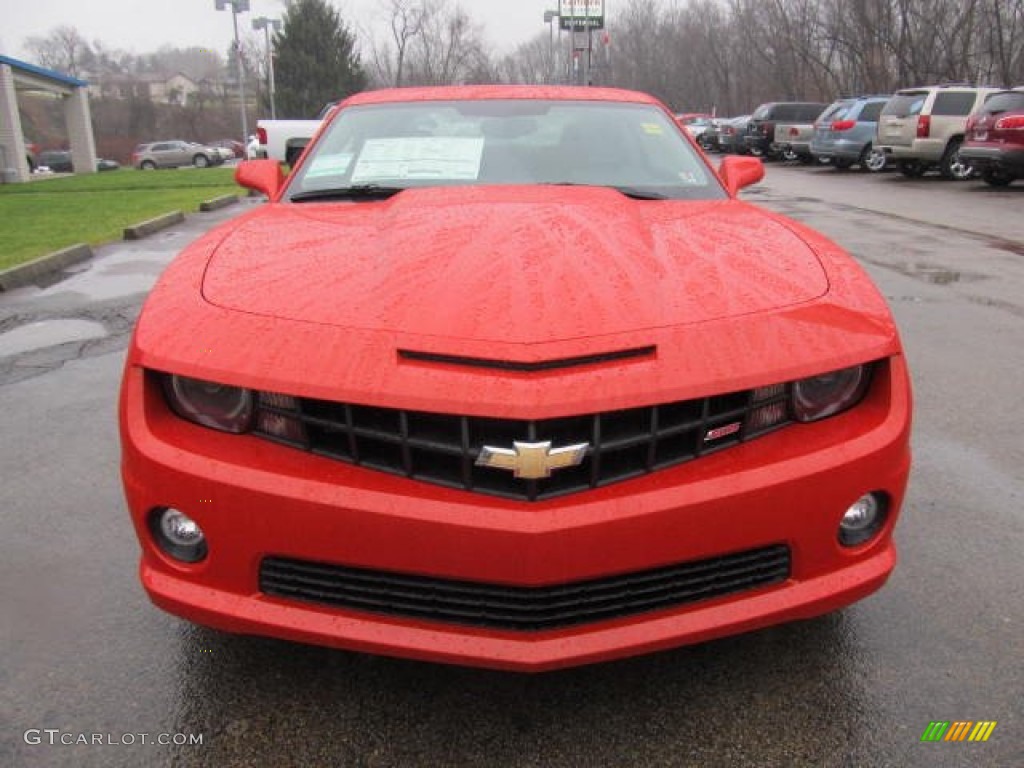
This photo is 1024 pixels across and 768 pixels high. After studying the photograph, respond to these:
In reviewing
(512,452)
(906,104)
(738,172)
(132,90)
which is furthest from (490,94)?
(132,90)

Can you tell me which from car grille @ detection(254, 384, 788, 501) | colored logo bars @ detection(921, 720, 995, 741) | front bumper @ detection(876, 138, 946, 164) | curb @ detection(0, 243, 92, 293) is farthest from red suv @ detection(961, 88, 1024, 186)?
car grille @ detection(254, 384, 788, 501)

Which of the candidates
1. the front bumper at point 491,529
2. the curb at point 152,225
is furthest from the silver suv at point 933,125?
the front bumper at point 491,529

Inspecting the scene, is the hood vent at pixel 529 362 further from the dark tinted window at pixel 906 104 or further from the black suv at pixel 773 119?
the black suv at pixel 773 119

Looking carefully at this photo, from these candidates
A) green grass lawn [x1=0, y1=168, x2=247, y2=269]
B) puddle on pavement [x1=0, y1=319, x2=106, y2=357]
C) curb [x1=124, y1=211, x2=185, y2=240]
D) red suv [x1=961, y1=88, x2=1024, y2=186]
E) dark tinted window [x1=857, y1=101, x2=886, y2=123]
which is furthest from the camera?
dark tinted window [x1=857, y1=101, x2=886, y2=123]

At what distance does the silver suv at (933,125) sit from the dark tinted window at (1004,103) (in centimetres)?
223

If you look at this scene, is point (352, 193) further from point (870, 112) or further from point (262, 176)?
point (870, 112)

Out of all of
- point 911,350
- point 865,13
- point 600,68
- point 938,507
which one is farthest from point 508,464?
point 600,68

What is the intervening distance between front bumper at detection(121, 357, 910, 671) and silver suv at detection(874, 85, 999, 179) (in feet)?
59.7

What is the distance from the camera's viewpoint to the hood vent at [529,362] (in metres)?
1.68

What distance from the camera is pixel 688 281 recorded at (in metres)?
2.00

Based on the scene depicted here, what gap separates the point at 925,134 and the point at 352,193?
18.1m

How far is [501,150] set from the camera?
10.4 feet

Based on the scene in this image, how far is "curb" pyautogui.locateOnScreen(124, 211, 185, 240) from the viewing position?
34.9ft

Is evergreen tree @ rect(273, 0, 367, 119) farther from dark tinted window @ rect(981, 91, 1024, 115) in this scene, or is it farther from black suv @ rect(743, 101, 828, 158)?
dark tinted window @ rect(981, 91, 1024, 115)
